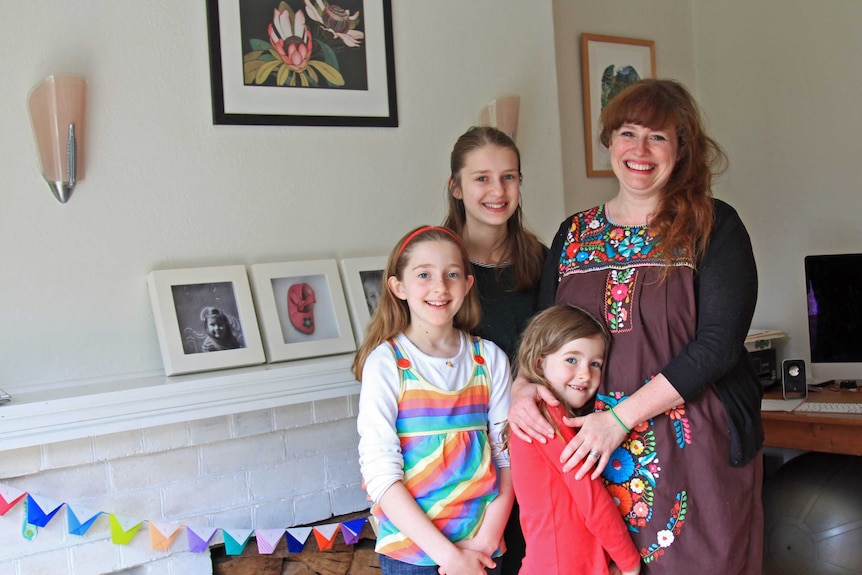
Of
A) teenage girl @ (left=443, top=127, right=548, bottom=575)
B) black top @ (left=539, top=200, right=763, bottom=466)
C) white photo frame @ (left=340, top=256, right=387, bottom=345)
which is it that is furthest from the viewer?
white photo frame @ (left=340, top=256, right=387, bottom=345)

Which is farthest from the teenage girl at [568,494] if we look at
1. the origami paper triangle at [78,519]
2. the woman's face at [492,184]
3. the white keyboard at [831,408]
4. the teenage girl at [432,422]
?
the white keyboard at [831,408]

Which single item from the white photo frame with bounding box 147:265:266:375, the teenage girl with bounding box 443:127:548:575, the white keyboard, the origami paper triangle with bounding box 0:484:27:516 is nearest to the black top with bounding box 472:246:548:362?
the teenage girl with bounding box 443:127:548:575

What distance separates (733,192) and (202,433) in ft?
8.72

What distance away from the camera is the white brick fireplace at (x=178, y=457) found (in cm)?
194

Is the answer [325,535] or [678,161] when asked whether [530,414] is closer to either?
[678,161]

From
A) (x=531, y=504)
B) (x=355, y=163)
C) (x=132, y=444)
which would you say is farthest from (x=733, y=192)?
(x=132, y=444)

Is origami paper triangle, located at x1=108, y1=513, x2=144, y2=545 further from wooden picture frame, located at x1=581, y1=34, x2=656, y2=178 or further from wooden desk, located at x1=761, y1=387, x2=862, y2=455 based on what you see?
wooden picture frame, located at x1=581, y1=34, x2=656, y2=178

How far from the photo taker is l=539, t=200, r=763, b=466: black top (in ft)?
4.69

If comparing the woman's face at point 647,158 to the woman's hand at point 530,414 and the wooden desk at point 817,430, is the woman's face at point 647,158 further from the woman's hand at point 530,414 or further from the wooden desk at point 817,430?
the wooden desk at point 817,430

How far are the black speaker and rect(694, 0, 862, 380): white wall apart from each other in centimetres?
10

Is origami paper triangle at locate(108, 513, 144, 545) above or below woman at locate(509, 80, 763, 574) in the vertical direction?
below

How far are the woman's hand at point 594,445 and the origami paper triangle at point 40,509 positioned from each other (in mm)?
1364

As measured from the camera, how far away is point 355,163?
99.3 inches

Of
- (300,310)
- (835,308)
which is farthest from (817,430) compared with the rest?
(300,310)
